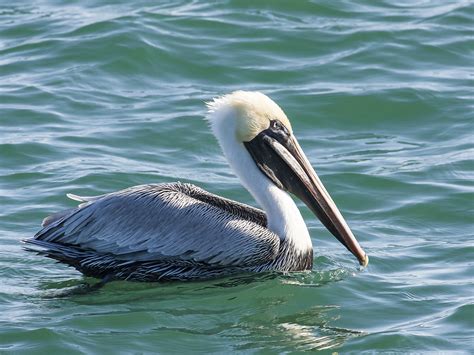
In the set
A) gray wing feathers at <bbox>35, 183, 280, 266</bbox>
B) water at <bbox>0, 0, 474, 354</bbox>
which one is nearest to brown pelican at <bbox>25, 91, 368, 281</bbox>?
gray wing feathers at <bbox>35, 183, 280, 266</bbox>

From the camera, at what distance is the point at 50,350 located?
23.2ft

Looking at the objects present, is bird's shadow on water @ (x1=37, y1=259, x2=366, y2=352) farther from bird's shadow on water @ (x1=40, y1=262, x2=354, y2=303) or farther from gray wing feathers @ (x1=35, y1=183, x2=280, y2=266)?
gray wing feathers @ (x1=35, y1=183, x2=280, y2=266)

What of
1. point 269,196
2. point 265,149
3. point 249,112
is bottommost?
point 269,196

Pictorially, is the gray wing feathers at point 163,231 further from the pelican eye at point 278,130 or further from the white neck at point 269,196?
the pelican eye at point 278,130

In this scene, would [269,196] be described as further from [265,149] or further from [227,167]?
[227,167]

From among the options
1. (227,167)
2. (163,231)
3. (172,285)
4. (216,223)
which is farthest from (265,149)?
(227,167)

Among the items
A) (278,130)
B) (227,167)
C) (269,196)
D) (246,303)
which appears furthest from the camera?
(227,167)

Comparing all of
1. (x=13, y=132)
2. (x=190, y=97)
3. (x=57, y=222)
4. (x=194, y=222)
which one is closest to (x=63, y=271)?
(x=57, y=222)

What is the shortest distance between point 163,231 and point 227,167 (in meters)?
2.52

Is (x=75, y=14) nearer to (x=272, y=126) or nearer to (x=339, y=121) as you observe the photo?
(x=339, y=121)

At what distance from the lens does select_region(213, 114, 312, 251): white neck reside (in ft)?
27.0

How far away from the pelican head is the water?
0.53 metres

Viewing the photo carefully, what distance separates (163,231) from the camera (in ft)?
26.5

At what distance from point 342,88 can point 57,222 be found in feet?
15.2
